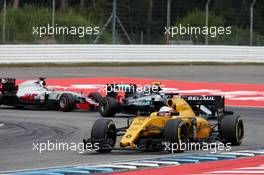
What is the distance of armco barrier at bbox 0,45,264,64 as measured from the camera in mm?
40031

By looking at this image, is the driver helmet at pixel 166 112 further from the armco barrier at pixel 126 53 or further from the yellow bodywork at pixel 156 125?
the armco barrier at pixel 126 53

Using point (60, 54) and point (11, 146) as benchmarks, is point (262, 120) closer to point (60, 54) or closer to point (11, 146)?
point (11, 146)

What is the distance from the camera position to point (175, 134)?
41.2ft

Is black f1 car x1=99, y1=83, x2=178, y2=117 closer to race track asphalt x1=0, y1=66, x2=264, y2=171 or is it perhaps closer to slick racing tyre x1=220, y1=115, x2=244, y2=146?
race track asphalt x1=0, y1=66, x2=264, y2=171

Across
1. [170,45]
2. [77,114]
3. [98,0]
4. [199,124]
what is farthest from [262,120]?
[98,0]

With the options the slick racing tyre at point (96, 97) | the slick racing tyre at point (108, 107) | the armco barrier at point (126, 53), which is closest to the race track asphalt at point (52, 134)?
the slick racing tyre at point (108, 107)

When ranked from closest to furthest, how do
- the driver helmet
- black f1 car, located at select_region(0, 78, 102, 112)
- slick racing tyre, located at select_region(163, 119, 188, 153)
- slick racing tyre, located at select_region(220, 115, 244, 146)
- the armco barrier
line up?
slick racing tyre, located at select_region(163, 119, 188, 153) < the driver helmet < slick racing tyre, located at select_region(220, 115, 244, 146) < black f1 car, located at select_region(0, 78, 102, 112) < the armco barrier

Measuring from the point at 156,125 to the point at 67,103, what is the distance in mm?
8246

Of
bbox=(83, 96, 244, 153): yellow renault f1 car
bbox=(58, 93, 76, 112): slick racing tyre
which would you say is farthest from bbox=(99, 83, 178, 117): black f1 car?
→ bbox=(83, 96, 244, 153): yellow renault f1 car

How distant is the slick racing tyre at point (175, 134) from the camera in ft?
41.3

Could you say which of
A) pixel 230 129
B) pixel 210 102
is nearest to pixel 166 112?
pixel 230 129

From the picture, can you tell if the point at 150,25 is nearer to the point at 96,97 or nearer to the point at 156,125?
the point at 96,97

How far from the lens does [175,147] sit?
1277 centimetres

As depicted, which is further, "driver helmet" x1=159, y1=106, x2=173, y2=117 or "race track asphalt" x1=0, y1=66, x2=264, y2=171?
"driver helmet" x1=159, y1=106, x2=173, y2=117
